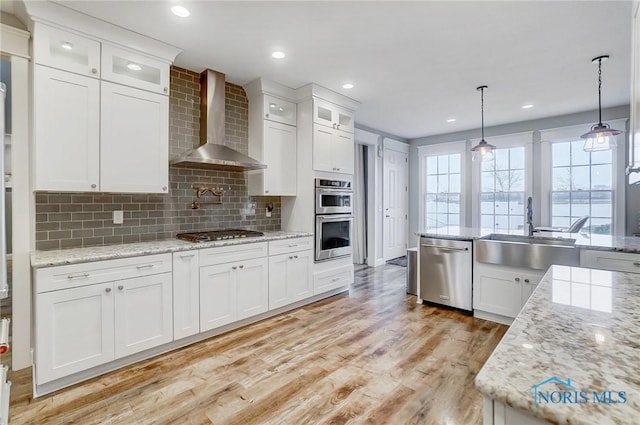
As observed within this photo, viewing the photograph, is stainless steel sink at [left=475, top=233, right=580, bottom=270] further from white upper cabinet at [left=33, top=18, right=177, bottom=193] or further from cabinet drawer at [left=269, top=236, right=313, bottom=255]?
white upper cabinet at [left=33, top=18, right=177, bottom=193]

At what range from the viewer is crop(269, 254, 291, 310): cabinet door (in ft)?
10.7

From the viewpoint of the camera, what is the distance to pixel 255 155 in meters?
3.63

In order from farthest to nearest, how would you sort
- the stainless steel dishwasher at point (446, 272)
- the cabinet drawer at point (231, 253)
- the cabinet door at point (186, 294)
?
the stainless steel dishwasher at point (446, 272) < the cabinet drawer at point (231, 253) < the cabinet door at point (186, 294)

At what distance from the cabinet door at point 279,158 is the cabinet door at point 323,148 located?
0.28 metres

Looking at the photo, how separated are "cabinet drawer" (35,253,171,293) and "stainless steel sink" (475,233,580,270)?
10.0ft

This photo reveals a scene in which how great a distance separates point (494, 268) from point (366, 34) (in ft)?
8.47

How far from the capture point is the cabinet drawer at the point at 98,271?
1975 millimetres

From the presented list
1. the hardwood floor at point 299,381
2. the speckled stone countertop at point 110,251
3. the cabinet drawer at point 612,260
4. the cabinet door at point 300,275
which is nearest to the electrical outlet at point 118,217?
the speckled stone countertop at point 110,251

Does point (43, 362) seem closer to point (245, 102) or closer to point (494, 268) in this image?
point (245, 102)

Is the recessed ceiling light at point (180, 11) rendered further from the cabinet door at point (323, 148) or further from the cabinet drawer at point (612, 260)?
the cabinet drawer at point (612, 260)

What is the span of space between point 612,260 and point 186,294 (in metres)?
3.56

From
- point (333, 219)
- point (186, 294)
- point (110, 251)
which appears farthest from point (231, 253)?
point (333, 219)

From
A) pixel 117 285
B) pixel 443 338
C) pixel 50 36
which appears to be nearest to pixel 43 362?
pixel 117 285

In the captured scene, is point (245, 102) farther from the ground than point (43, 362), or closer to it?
farther from the ground
